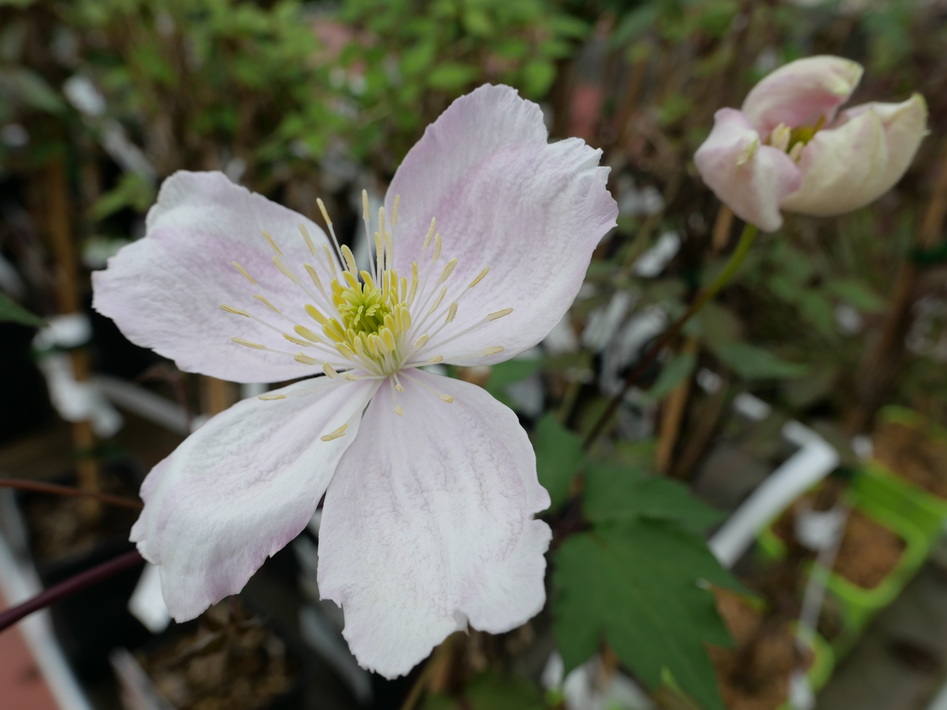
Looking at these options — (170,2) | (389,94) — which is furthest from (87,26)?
(389,94)

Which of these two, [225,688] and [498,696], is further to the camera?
[225,688]

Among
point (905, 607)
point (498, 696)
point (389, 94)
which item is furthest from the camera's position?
point (905, 607)

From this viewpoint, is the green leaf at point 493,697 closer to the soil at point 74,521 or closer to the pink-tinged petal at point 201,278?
the pink-tinged petal at point 201,278

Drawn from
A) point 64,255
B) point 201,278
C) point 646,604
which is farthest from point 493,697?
point 64,255

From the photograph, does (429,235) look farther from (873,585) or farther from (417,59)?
(873,585)

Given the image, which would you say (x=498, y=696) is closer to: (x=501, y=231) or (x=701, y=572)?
(x=701, y=572)

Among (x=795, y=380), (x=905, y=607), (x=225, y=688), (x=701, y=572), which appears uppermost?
(x=701, y=572)

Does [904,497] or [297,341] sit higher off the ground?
[297,341]
